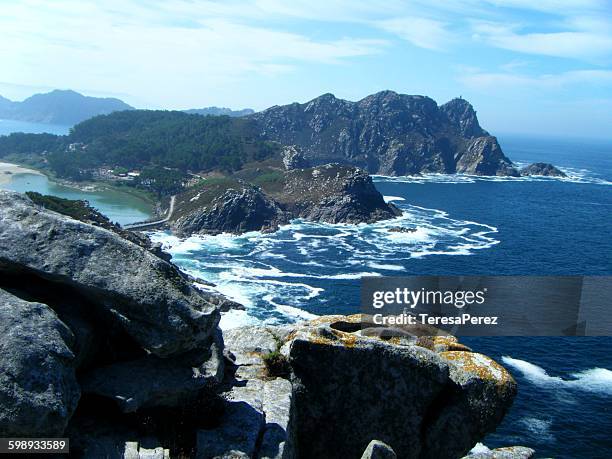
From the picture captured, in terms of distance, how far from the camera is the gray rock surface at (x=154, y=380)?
1055cm

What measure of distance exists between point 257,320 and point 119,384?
6492 cm

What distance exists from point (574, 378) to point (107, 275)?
62.0 meters

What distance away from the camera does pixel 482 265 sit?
10275 cm

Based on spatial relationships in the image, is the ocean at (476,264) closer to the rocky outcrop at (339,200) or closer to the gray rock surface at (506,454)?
the rocky outcrop at (339,200)

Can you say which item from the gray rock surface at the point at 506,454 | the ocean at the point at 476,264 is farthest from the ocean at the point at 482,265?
the gray rock surface at the point at 506,454

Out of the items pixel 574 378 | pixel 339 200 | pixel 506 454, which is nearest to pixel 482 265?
pixel 574 378

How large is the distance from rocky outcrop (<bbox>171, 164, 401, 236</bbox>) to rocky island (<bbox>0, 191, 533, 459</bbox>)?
430ft

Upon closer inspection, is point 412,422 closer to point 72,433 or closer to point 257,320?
point 72,433

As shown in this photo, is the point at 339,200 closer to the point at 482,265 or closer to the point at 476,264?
the point at 476,264

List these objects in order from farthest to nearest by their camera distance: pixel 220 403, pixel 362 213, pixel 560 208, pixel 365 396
A: pixel 560 208
pixel 362 213
pixel 365 396
pixel 220 403

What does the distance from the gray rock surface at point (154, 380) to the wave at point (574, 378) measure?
55.6 metres

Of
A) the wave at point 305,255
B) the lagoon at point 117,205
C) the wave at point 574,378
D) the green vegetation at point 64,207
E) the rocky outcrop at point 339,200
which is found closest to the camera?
the wave at point 574,378

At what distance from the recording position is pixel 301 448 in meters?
14.4

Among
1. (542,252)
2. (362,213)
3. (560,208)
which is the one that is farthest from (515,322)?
(560,208)
